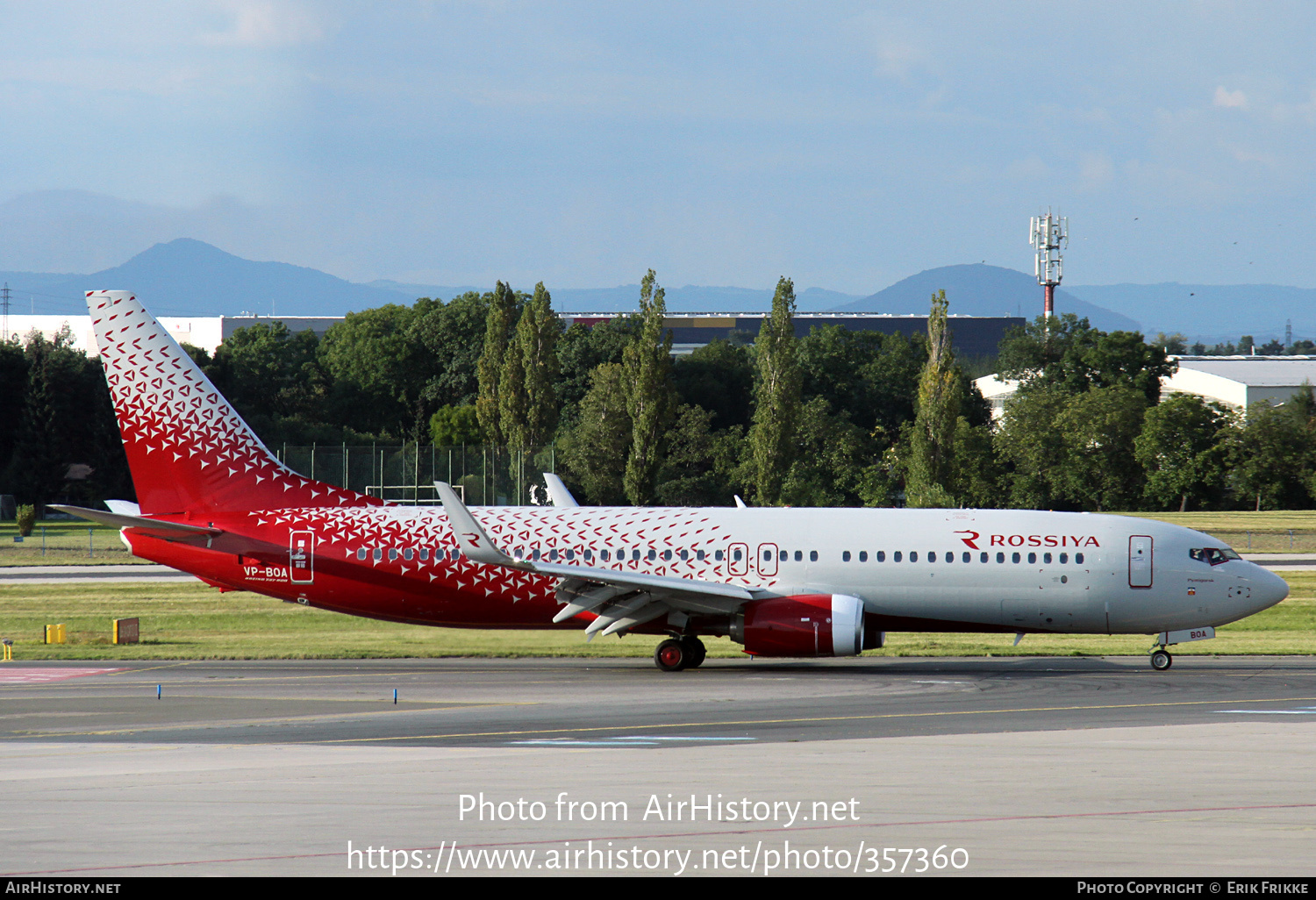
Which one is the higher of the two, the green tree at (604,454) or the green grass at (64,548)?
the green tree at (604,454)

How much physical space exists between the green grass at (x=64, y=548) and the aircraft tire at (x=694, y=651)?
32.8 m

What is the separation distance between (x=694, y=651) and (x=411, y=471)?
29.5 metres

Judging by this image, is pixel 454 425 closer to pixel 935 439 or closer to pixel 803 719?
pixel 935 439

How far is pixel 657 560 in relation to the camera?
30.2 metres

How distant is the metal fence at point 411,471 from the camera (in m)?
57.2

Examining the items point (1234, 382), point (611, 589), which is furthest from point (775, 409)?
point (1234, 382)

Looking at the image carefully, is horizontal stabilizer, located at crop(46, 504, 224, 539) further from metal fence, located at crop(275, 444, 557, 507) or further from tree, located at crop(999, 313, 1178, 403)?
tree, located at crop(999, 313, 1178, 403)

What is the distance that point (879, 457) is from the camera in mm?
90688

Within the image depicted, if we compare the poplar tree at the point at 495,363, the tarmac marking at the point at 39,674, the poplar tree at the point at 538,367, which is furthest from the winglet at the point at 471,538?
the poplar tree at the point at 495,363

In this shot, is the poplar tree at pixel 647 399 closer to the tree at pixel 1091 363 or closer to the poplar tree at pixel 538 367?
the poplar tree at pixel 538 367

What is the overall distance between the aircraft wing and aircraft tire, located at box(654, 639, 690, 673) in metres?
0.84

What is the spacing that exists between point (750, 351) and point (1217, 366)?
44008 mm

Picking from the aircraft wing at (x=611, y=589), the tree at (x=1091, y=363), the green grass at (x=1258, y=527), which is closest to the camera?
the aircraft wing at (x=611, y=589)
